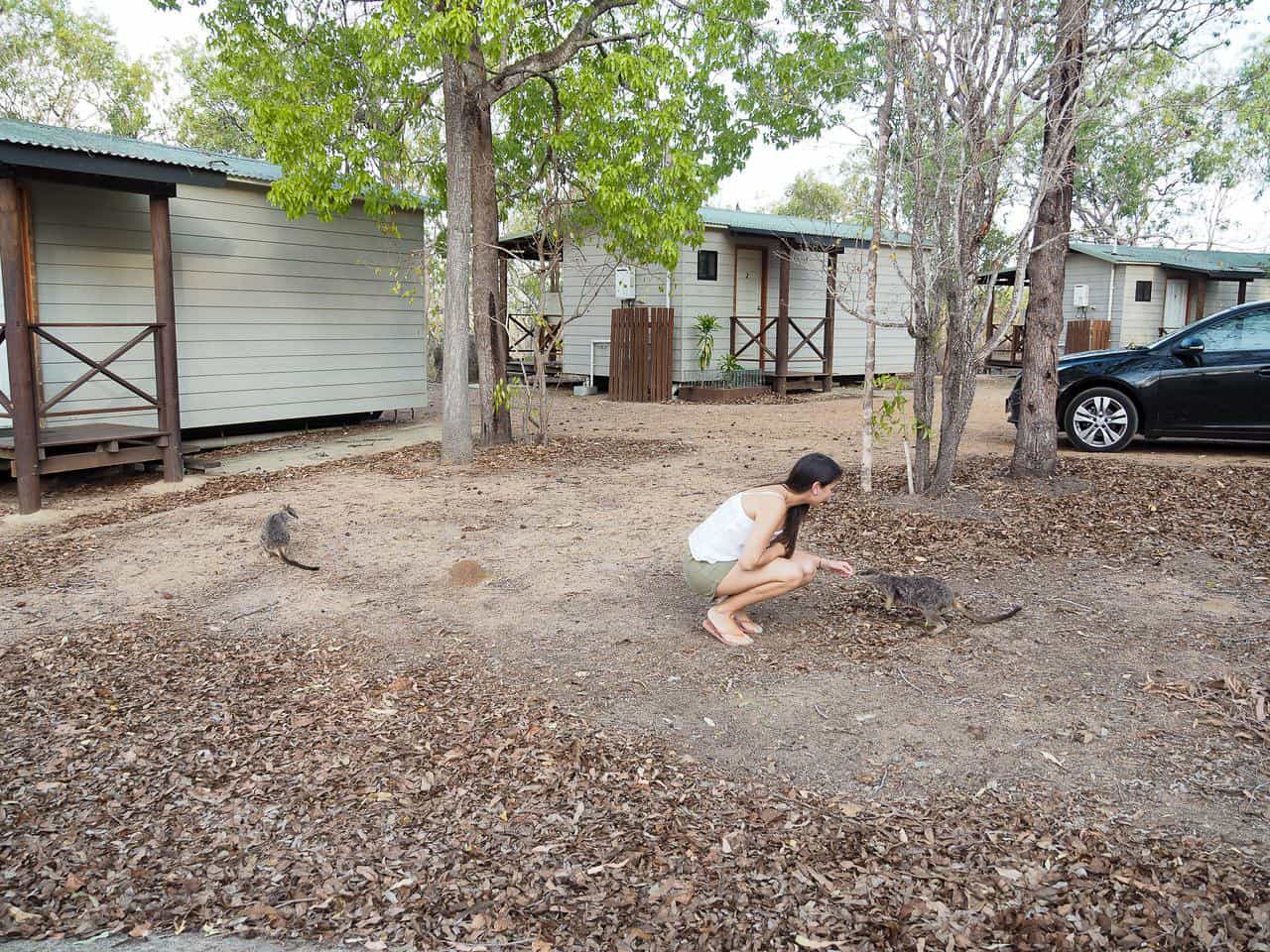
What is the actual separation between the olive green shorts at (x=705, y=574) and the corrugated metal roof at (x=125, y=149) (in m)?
6.07

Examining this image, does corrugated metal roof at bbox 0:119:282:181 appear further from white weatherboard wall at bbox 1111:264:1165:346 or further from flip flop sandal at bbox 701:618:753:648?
white weatherboard wall at bbox 1111:264:1165:346

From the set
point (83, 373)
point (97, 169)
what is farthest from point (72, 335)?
point (97, 169)

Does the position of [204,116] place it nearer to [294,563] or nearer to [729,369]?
[729,369]

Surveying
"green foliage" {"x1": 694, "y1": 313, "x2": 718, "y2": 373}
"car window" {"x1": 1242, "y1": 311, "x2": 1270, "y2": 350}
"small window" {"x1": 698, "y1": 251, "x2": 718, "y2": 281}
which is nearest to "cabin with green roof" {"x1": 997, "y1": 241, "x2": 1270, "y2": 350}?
"small window" {"x1": 698, "y1": 251, "x2": 718, "y2": 281}

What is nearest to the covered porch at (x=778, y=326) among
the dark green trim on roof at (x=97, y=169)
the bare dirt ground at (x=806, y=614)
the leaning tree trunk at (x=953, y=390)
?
the bare dirt ground at (x=806, y=614)

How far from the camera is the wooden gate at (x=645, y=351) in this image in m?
16.6

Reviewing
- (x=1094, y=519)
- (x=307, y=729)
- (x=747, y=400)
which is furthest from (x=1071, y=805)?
(x=747, y=400)

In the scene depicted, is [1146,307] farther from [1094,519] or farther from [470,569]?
[470,569]

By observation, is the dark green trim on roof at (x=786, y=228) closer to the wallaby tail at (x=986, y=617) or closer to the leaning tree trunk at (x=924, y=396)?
the leaning tree trunk at (x=924, y=396)

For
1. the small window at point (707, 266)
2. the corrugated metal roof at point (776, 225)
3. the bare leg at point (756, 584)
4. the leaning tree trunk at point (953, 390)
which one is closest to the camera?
the bare leg at point (756, 584)

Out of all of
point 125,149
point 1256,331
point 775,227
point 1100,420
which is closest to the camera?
point 125,149

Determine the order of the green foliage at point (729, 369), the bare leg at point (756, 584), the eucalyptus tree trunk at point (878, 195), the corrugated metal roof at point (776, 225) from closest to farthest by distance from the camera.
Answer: the bare leg at point (756, 584) < the eucalyptus tree trunk at point (878, 195) < the corrugated metal roof at point (776, 225) < the green foliage at point (729, 369)

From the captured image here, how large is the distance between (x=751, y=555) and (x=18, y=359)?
20.3 ft

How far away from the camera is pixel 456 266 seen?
9453 mm
